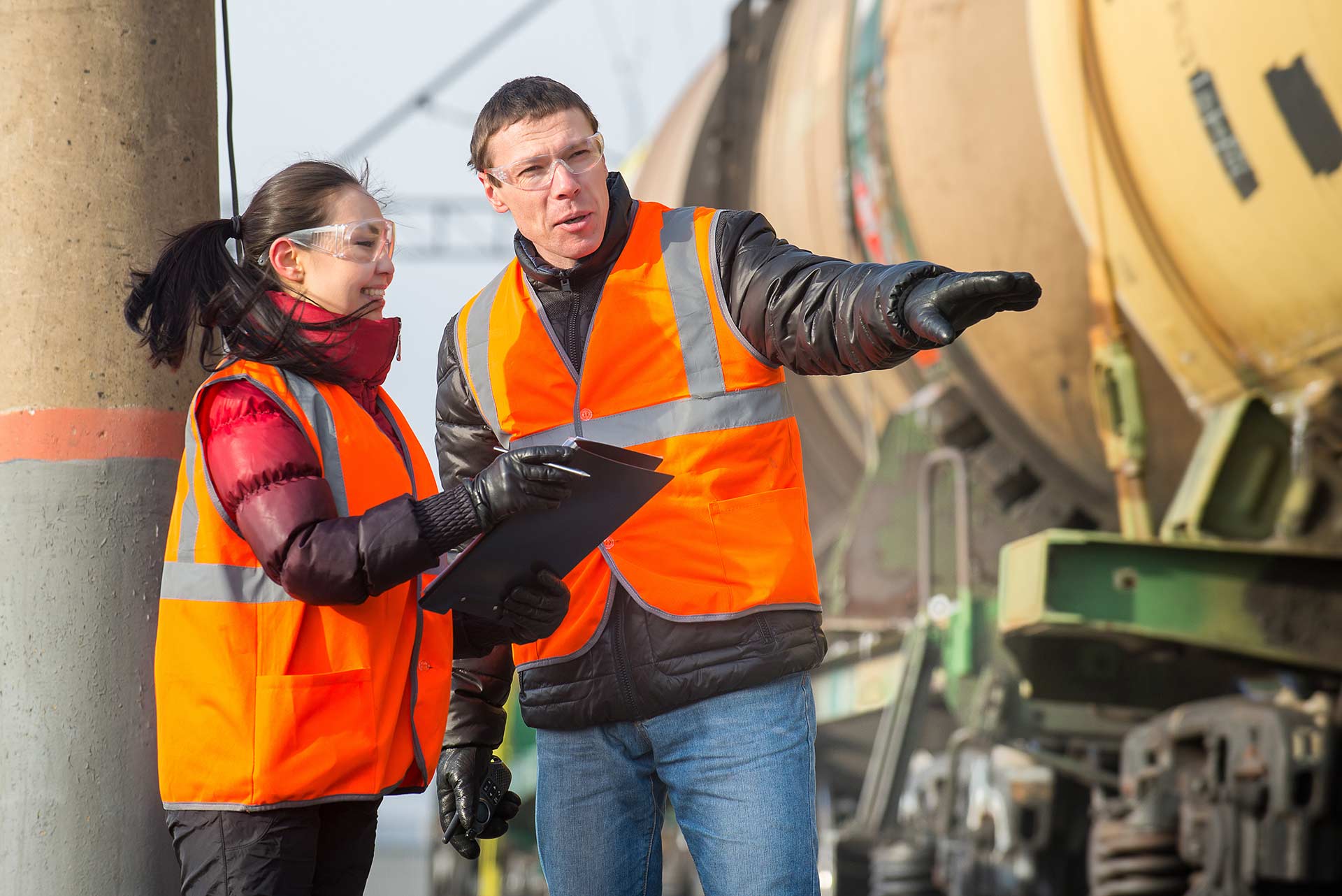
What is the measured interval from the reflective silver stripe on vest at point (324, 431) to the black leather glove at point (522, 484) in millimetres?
202

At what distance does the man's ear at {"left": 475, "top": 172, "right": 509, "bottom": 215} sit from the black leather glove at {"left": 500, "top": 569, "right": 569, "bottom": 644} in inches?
22.9

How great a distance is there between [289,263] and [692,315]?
1.83ft

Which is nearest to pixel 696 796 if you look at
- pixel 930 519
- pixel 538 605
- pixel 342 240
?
pixel 538 605

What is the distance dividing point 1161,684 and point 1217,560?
1176 mm

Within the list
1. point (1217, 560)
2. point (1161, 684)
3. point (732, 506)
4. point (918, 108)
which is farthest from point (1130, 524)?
point (732, 506)

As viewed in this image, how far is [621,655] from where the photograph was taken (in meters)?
2.28

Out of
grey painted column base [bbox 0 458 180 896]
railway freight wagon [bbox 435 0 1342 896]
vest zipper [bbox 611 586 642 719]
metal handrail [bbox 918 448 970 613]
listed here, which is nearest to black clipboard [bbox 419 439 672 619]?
vest zipper [bbox 611 586 642 719]

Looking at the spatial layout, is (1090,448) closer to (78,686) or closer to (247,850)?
(78,686)

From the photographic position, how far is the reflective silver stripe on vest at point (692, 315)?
2.29 m

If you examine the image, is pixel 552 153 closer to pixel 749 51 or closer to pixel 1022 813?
pixel 1022 813

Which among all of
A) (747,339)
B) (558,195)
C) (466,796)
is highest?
(558,195)

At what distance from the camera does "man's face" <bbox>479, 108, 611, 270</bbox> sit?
7.64ft

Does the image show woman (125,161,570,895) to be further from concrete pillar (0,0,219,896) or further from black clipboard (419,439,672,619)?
concrete pillar (0,0,219,896)

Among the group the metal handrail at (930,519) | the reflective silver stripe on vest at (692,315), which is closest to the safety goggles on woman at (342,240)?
the reflective silver stripe on vest at (692,315)
